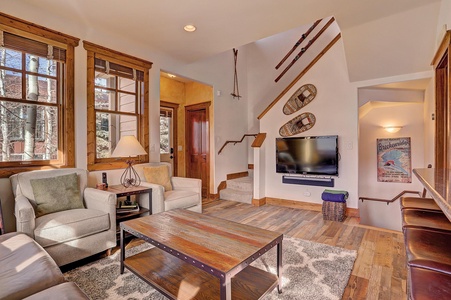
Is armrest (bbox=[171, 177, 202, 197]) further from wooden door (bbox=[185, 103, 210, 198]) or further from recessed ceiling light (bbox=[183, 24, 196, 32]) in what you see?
recessed ceiling light (bbox=[183, 24, 196, 32])


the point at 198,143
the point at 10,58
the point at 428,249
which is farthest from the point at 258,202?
the point at 10,58

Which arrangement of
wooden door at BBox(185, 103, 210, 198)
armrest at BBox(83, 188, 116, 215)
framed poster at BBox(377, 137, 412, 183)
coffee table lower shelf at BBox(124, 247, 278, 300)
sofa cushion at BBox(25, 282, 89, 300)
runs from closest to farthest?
sofa cushion at BBox(25, 282, 89, 300)
coffee table lower shelf at BBox(124, 247, 278, 300)
armrest at BBox(83, 188, 116, 215)
framed poster at BBox(377, 137, 412, 183)
wooden door at BBox(185, 103, 210, 198)

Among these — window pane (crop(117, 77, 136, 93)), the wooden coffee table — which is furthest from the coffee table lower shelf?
window pane (crop(117, 77, 136, 93))

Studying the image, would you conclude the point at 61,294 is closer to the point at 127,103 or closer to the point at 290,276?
the point at 290,276

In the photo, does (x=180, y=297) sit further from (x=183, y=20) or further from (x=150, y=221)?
(x=183, y=20)

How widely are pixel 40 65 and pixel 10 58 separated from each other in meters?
0.27

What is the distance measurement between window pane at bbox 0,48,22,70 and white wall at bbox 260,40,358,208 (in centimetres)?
398

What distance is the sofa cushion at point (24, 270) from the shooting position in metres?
1.20

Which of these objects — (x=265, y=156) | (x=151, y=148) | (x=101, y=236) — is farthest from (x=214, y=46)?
(x=101, y=236)

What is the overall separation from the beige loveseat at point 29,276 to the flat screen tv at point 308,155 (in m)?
3.82

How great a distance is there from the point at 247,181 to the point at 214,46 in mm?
2951

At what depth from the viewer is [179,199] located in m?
3.29

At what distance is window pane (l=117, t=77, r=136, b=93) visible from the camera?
143 inches

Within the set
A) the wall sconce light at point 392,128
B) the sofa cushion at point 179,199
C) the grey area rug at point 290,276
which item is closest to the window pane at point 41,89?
the sofa cushion at point 179,199
